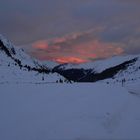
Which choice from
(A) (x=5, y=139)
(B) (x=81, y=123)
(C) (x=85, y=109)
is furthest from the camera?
(C) (x=85, y=109)

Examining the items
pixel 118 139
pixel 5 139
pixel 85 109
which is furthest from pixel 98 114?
pixel 5 139

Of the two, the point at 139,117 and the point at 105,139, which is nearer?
the point at 105,139

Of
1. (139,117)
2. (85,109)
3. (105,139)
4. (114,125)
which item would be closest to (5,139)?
(105,139)

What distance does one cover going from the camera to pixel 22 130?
9281 mm

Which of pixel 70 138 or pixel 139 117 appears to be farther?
pixel 139 117

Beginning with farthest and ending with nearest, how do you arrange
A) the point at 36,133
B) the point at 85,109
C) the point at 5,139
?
the point at 85,109 → the point at 36,133 → the point at 5,139

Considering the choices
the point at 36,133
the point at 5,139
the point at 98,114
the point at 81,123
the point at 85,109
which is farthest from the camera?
the point at 85,109

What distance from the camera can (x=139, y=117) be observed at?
12.6 meters

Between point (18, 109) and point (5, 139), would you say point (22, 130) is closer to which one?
point (5, 139)

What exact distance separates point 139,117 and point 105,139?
436cm

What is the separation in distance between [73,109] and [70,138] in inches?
175

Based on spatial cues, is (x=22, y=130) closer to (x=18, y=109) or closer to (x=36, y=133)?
(x=36, y=133)

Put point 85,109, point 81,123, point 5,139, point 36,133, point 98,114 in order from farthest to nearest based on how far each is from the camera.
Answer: point 85,109, point 98,114, point 81,123, point 36,133, point 5,139

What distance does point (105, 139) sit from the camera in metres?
8.77
